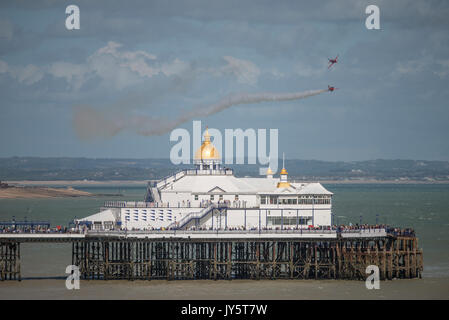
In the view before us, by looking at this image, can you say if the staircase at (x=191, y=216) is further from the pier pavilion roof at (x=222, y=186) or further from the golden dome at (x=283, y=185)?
the golden dome at (x=283, y=185)

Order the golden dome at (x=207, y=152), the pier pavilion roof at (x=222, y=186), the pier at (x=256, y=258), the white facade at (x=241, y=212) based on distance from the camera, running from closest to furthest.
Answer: the pier at (x=256, y=258), the white facade at (x=241, y=212), the pier pavilion roof at (x=222, y=186), the golden dome at (x=207, y=152)

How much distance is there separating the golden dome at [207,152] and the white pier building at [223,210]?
5001 millimetres

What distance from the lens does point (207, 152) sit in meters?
110

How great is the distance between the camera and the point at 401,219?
16688 cm

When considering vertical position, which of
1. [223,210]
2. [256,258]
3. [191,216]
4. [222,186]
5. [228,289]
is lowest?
[228,289]

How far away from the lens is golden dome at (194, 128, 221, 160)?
110 meters

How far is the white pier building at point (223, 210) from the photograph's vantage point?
99000 millimetres

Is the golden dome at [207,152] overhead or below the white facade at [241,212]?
overhead

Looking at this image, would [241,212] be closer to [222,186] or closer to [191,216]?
[191,216]

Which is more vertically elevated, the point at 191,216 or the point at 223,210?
the point at 223,210

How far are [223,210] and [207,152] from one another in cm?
1127

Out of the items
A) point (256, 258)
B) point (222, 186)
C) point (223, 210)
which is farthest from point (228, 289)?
point (222, 186)

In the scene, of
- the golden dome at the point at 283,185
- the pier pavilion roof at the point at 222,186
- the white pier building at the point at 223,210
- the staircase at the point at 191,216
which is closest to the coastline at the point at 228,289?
the white pier building at the point at 223,210
